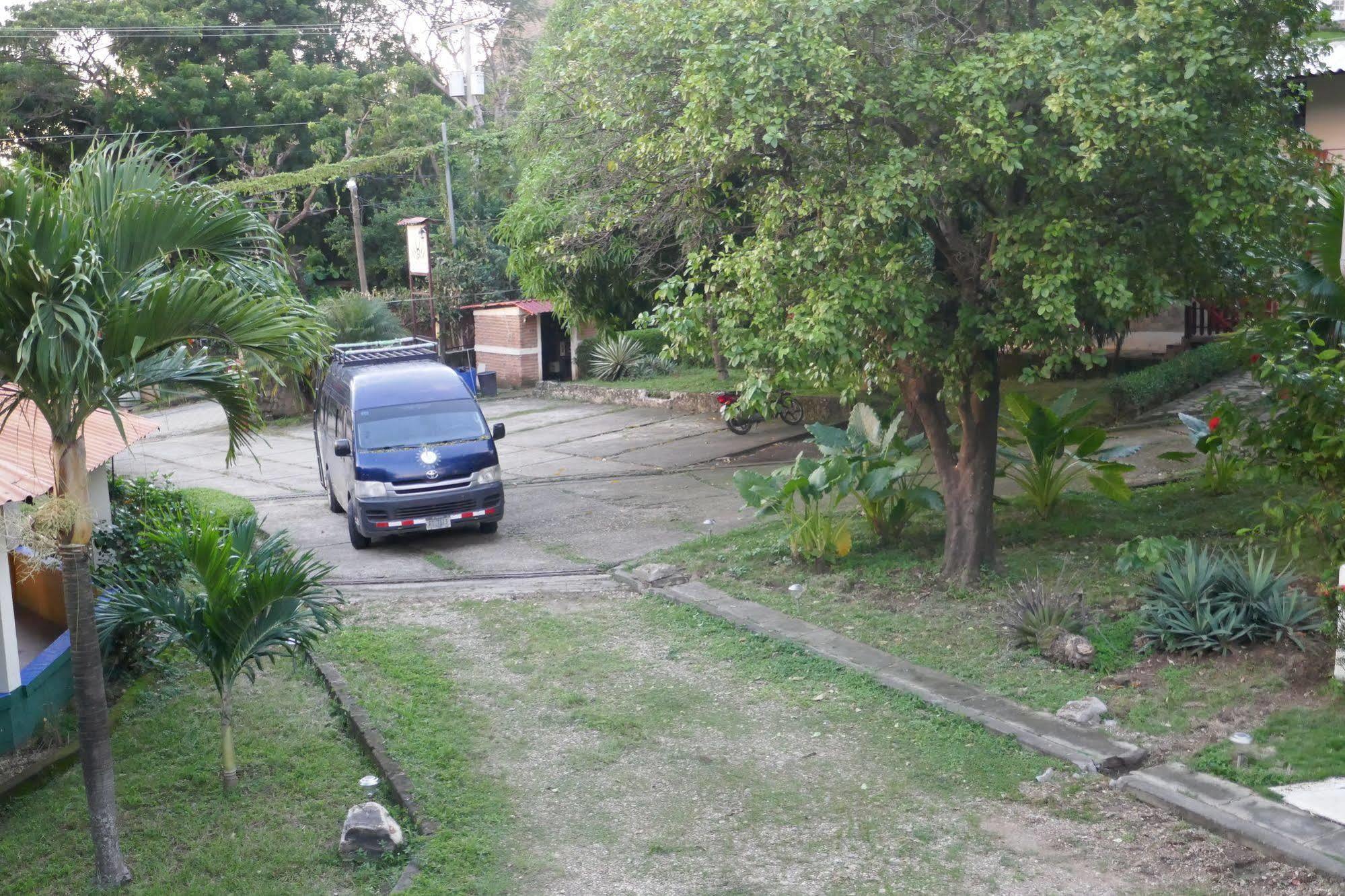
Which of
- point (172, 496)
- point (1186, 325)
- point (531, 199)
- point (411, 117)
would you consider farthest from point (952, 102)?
point (411, 117)

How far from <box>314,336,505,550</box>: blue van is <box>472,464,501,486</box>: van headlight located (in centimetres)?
1

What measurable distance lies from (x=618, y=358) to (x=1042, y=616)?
1944cm

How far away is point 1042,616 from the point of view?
29.8 ft

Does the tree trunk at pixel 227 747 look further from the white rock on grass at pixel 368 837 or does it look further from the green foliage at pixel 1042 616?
the green foliage at pixel 1042 616

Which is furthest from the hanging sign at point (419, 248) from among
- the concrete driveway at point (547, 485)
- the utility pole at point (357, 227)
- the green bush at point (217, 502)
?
the green bush at point (217, 502)

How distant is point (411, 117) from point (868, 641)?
27.3m

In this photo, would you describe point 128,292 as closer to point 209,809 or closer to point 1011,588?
point 209,809

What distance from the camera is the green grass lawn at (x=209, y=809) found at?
6.26 meters

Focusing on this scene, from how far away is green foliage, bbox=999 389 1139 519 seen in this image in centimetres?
1152

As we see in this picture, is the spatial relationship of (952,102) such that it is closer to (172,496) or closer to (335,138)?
(172,496)

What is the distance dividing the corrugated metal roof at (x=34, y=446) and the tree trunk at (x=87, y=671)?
27cm

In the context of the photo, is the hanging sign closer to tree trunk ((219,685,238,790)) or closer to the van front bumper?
the van front bumper

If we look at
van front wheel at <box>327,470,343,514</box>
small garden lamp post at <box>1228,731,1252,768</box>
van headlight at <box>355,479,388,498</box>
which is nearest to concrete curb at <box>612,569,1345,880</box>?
small garden lamp post at <box>1228,731,1252,768</box>

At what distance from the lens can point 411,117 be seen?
33188 mm
